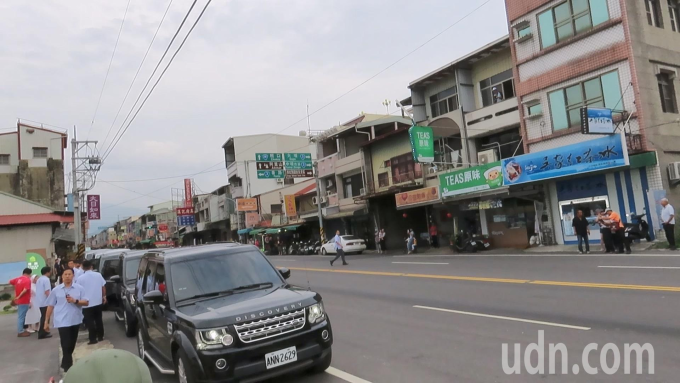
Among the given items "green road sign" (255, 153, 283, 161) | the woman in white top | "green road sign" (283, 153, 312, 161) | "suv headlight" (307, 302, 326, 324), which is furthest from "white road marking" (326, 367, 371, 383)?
"green road sign" (283, 153, 312, 161)

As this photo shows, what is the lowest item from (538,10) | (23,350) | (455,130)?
(23,350)

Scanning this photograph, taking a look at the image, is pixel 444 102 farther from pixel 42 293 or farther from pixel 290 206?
pixel 42 293

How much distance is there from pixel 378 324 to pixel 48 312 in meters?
7.33

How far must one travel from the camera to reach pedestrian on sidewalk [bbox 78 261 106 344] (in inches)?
373

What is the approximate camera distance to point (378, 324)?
30.9 feet

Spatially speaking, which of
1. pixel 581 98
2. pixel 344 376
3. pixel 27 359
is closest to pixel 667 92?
pixel 581 98

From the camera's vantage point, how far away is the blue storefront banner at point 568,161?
18781mm

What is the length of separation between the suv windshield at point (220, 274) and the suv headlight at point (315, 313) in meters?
0.84

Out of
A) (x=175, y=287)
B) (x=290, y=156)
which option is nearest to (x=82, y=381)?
(x=175, y=287)

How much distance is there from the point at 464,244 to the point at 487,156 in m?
4.82

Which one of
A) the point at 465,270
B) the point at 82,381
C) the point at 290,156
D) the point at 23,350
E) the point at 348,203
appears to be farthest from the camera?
the point at 348,203

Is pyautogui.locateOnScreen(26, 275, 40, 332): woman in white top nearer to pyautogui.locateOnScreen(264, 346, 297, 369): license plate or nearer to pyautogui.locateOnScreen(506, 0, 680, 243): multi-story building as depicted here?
pyautogui.locateOnScreen(264, 346, 297, 369): license plate

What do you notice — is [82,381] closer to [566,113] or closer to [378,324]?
[378,324]

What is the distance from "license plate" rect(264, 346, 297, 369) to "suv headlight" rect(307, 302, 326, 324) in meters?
0.41
